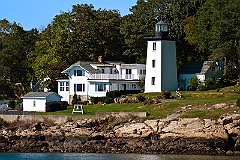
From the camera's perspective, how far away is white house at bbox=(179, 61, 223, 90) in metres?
84.3

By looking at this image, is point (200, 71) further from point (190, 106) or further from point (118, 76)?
point (190, 106)

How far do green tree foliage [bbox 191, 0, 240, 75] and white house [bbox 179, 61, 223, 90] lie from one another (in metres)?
2.71

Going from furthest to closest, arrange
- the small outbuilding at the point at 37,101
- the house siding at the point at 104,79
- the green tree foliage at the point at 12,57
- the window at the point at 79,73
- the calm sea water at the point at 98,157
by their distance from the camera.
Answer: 1. the green tree foliage at the point at 12,57
2. the window at the point at 79,73
3. the house siding at the point at 104,79
4. the small outbuilding at the point at 37,101
5. the calm sea water at the point at 98,157

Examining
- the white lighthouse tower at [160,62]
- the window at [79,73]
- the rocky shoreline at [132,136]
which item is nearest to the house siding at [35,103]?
the window at [79,73]

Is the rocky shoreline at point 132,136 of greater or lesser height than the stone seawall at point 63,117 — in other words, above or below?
below

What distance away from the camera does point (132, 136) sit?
199ft

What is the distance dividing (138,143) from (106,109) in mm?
10636

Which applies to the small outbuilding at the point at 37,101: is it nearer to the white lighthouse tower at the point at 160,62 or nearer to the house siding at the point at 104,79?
the house siding at the point at 104,79

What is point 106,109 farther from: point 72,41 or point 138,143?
point 72,41

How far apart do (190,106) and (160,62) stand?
54.9 ft

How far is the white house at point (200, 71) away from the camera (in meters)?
84.3

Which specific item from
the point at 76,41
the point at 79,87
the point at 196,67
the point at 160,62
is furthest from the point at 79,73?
the point at 196,67

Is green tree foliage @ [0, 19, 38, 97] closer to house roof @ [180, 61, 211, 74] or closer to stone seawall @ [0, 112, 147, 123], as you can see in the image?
house roof @ [180, 61, 211, 74]

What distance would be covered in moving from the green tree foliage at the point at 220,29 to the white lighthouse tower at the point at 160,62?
3.84 meters
